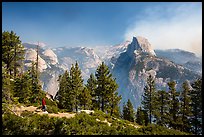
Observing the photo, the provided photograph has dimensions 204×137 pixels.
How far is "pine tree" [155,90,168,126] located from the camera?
52.3m

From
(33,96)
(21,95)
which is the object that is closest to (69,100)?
(33,96)

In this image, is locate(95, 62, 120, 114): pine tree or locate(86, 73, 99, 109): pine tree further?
locate(86, 73, 99, 109): pine tree

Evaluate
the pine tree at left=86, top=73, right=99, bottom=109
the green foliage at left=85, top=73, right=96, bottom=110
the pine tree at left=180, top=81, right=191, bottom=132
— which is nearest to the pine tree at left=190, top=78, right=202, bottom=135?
the pine tree at left=180, top=81, right=191, bottom=132

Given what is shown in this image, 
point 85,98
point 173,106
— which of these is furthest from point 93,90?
point 173,106

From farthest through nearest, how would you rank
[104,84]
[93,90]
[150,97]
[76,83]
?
1. [93,90]
2. [150,97]
3. [76,83]
4. [104,84]

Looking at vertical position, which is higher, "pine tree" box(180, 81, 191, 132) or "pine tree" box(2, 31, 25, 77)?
"pine tree" box(2, 31, 25, 77)

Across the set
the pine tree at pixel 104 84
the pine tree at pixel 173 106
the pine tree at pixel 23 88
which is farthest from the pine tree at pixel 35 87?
the pine tree at pixel 173 106

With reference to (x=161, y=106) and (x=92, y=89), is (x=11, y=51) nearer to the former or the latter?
(x=92, y=89)

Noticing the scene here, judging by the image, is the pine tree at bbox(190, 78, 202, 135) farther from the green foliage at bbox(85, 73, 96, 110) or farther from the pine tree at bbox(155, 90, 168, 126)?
the green foliage at bbox(85, 73, 96, 110)

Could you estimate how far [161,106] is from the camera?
52969 mm

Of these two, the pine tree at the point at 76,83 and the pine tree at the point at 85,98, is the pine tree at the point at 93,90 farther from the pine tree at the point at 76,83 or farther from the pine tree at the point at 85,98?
the pine tree at the point at 76,83

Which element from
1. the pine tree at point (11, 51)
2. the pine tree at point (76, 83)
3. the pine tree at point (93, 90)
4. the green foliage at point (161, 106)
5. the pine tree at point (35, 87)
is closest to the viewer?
the pine tree at point (35, 87)

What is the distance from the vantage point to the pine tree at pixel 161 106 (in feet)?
171

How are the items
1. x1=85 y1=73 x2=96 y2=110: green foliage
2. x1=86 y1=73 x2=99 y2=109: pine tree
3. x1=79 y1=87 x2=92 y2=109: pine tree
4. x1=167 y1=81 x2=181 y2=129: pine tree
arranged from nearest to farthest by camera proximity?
1. x1=167 y1=81 x2=181 y2=129: pine tree
2. x1=79 y1=87 x2=92 y2=109: pine tree
3. x1=86 y1=73 x2=99 y2=109: pine tree
4. x1=85 y1=73 x2=96 y2=110: green foliage
